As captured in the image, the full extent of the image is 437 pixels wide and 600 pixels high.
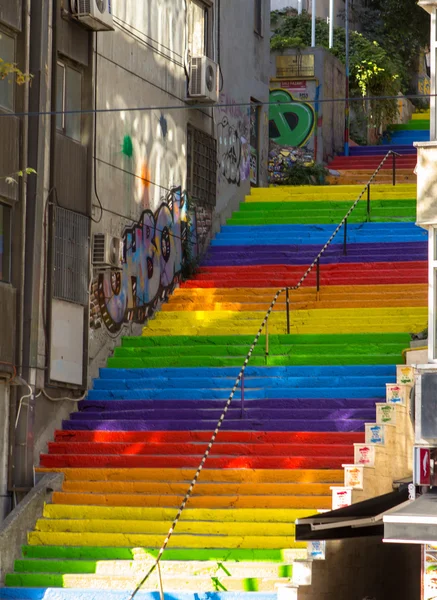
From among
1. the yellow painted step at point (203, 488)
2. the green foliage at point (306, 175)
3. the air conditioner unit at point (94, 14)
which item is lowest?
the yellow painted step at point (203, 488)

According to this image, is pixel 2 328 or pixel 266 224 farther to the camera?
pixel 266 224

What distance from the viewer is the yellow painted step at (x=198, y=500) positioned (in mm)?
19672

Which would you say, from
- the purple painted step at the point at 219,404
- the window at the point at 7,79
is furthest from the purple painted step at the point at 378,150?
the window at the point at 7,79

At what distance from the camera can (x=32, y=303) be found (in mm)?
21609

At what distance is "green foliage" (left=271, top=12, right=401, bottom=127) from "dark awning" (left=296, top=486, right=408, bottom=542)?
23.8 metres

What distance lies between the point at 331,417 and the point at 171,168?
25.1 ft

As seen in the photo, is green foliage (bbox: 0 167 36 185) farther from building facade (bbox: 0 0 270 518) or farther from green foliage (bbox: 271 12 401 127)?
green foliage (bbox: 271 12 401 127)

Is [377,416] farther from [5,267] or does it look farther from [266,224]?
[266,224]

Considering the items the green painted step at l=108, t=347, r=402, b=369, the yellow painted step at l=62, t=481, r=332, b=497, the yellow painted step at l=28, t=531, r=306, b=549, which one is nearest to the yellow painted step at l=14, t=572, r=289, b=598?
the yellow painted step at l=28, t=531, r=306, b=549

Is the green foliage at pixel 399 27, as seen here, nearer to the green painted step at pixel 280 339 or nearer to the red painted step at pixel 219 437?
the green painted step at pixel 280 339

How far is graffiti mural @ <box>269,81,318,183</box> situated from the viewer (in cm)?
3691

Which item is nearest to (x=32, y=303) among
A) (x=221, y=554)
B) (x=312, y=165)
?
(x=221, y=554)

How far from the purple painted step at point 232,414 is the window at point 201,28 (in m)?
9.22

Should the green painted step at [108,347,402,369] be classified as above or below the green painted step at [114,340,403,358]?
below
